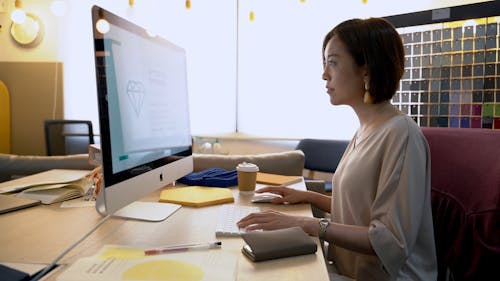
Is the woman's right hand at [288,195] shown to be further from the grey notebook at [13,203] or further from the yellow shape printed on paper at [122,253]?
the grey notebook at [13,203]

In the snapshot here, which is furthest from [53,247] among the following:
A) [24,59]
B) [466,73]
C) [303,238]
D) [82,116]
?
[24,59]

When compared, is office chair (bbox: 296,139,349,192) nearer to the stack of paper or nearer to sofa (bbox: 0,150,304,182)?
sofa (bbox: 0,150,304,182)

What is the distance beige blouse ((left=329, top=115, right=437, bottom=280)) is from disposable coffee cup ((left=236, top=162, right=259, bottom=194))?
0.31 metres

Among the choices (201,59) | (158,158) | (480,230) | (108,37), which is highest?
(201,59)

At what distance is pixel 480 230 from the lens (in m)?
0.98

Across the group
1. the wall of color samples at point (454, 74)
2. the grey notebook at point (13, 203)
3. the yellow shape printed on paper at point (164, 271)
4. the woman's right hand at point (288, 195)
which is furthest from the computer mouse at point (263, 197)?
the wall of color samples at point (454, 74)

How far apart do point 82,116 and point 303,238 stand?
12.2ft

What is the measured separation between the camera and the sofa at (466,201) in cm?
96

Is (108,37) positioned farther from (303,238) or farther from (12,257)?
(303,238)

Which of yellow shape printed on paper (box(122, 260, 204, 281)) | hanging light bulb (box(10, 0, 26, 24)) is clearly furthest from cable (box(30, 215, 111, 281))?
hanging light bulb (box(10, 0, 26, 24))

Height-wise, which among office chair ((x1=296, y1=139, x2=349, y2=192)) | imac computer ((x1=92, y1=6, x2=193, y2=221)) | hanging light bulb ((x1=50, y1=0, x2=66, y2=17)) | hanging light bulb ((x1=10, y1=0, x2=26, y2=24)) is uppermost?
hanging light bulb ((x1=50, y1=0, x2=66, y2=17))

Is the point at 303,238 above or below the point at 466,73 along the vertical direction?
below

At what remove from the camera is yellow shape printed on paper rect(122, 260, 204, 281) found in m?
0.67

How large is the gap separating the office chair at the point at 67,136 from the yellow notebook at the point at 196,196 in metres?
2.57
